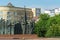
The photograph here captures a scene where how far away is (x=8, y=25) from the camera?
46.0 meters

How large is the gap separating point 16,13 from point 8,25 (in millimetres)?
29985

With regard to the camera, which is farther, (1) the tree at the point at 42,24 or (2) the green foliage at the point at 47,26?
(1) the tree at the point at 42,24

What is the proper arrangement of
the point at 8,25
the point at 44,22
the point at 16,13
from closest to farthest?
the point at 44,22 → the point at 8,25 → the point at 16,13

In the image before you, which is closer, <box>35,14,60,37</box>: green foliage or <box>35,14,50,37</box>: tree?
<box>35,14,60,37</box>: green foliage

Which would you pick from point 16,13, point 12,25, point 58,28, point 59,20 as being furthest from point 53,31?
point 16,13

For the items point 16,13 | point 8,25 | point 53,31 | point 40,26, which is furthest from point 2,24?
point 16,13

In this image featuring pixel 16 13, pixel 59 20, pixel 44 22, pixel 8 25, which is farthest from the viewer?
pixel 16 13

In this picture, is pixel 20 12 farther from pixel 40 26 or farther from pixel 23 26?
pixel 40 26

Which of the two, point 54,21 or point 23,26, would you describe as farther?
point 23,26

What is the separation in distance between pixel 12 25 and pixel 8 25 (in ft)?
2.36

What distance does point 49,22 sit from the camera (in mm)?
37156

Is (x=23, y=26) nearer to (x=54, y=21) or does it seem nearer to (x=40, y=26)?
(x=40, y=26)

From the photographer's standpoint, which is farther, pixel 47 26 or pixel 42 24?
pixel 42 24

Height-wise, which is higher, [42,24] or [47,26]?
[42,24]
